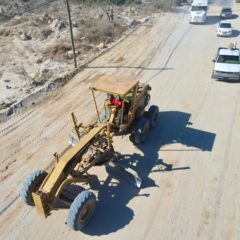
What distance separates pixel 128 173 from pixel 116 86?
3.04 metres

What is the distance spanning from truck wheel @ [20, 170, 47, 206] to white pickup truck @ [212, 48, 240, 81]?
12297 mm

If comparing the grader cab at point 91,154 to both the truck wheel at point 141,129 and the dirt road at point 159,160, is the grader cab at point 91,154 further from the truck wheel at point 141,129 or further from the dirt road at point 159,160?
the dirt road at point 159,160

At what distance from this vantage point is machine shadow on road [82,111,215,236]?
10.4 m

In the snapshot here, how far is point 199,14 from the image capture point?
32.1 metres

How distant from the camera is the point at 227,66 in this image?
19.2m

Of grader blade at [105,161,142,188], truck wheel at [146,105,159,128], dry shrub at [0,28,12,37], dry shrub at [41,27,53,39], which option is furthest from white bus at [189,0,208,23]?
grader blade at [105,161,142,188]

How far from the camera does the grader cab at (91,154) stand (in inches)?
381

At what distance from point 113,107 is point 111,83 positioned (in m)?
0.91

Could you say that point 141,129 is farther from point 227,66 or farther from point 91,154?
point 227,66

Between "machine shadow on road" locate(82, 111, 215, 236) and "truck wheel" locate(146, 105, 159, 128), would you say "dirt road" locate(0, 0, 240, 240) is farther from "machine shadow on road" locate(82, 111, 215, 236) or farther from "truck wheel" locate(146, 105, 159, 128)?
"truck wheel" locate(146, 105, 159, 128)

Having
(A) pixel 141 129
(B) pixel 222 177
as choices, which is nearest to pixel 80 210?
(A) pixel 141 129

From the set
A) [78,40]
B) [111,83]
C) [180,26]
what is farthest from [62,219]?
[180,26]

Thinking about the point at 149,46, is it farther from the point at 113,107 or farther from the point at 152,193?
the point at 152,193

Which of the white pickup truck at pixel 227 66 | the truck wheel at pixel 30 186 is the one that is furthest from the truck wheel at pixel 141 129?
the white pickup truck at pixel 227 66
